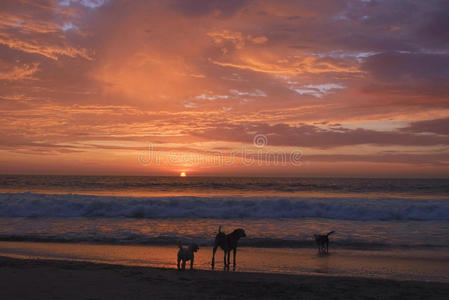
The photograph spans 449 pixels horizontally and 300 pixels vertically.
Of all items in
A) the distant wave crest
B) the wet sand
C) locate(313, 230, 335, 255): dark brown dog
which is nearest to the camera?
the wet sand

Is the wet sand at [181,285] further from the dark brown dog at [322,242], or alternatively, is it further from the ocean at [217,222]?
the ocean at [217,222]

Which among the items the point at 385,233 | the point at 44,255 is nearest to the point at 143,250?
the point at 44,255

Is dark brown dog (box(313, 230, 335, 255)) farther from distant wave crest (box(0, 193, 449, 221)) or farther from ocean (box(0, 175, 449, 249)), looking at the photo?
distant wave crest (box(0, 193, 449, 221))

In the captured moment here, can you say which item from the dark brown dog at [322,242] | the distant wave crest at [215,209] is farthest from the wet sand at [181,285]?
the distant wave crest at [215,209]

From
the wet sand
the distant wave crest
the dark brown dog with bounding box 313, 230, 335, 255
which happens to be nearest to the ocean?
the distant wave crest

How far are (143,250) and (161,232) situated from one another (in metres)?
3.68

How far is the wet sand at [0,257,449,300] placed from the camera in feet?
22.6

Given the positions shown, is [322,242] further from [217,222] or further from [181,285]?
[217,222]

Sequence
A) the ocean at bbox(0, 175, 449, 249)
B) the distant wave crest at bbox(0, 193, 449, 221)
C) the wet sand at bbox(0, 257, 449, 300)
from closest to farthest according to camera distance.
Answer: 1. the wet sand at bbox(0, 257, 449, 300)
2. the ocean at bbox(0, 175, 449, 249)
3. the distant wave crest at bbox(0, 193, 449, 221)

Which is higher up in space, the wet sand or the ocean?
the wet sand

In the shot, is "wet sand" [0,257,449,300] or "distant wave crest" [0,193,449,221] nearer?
"wet sand" [0,257,449,300]

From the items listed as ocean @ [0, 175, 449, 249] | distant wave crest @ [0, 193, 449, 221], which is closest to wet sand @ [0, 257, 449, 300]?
ocean @ [0, 175, 449, 249]

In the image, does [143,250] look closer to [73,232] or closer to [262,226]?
[73,232]

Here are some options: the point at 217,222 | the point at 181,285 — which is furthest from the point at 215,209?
the point at 181,285
